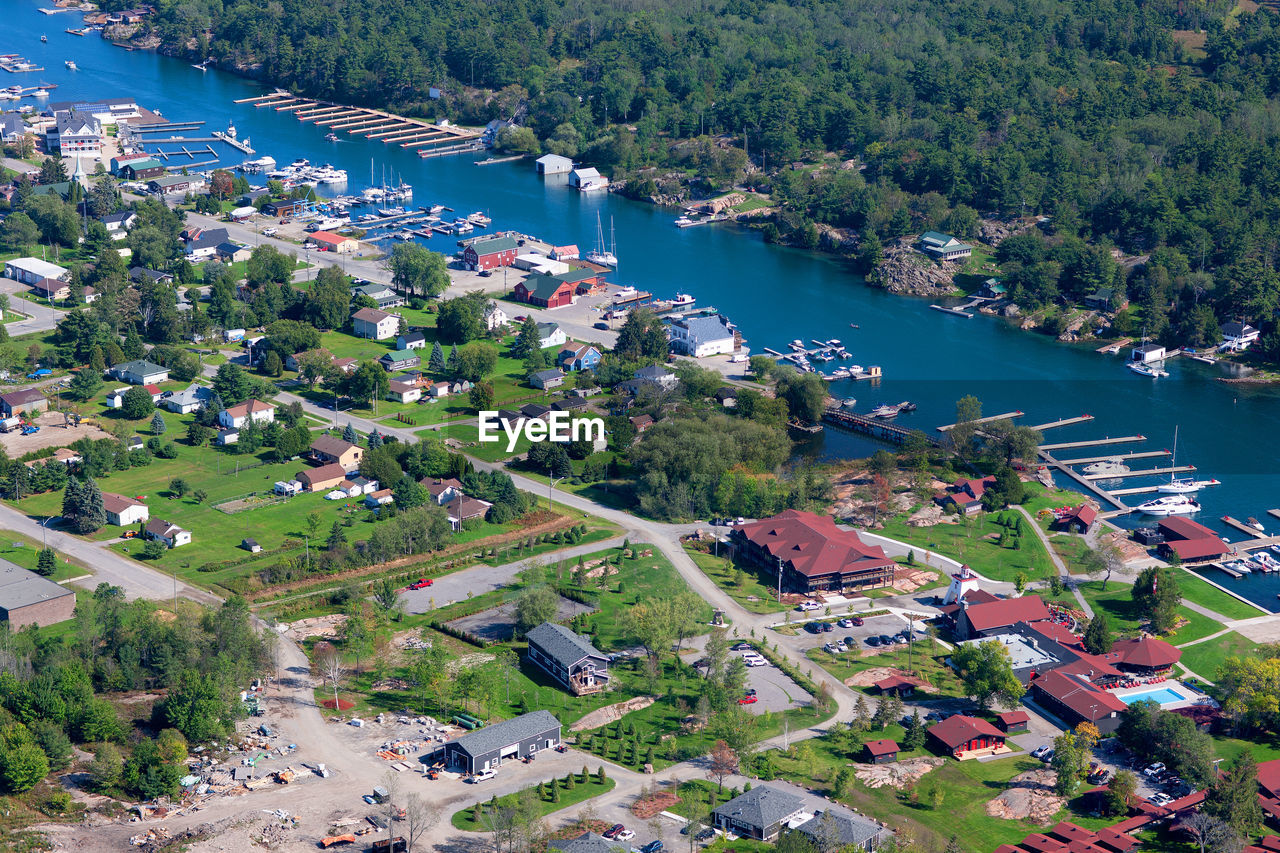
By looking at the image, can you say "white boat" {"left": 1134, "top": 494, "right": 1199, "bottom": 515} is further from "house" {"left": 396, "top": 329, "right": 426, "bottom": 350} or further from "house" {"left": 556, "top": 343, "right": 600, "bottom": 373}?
"house" {"left": 396, "top": 329, "right": 426, "bottom": 350}

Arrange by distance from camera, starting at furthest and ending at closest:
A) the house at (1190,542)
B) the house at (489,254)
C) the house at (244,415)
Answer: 1. the house at (489,254)
2. the house at (244,415)
3. the house at (1190,542)

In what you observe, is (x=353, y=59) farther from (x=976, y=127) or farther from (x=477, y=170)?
(x=976, y=127)

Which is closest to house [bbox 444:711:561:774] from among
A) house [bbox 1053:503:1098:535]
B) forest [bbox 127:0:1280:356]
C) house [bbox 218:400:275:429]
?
house [bbox 1053:503:1098:535]

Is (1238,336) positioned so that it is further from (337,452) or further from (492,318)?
(337,452)

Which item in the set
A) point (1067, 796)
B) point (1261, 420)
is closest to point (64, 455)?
point (1067, 796)

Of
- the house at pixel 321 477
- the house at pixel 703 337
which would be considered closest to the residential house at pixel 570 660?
the house at pixel 321 477

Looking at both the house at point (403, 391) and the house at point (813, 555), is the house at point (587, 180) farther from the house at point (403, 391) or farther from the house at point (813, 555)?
the house at point (813, 555)

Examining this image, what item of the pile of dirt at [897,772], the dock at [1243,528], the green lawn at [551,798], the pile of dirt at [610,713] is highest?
the dock at [1243,528]
